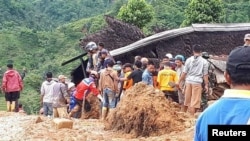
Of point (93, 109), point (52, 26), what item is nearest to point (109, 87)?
point (93, 109)

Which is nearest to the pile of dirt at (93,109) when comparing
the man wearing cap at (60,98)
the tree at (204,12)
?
the man wearing cap at (60,98)

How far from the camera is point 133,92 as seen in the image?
10.4 m

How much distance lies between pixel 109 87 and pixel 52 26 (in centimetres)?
4669

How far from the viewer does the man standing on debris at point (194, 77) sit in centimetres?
1052

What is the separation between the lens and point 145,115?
9.76 metres

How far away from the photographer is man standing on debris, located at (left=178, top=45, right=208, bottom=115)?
10.5 m

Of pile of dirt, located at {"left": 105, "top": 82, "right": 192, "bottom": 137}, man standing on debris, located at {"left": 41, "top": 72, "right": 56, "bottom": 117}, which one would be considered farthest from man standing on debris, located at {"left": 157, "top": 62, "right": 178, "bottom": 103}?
man standing on debris, located at {"left": 41, "top": 72, "right": 56, "bottom": 117}

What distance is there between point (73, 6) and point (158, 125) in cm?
5324

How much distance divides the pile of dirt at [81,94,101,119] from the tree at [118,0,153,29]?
1526 cm

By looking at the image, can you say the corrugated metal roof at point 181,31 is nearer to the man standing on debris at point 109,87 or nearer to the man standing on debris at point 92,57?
the man standing on debris at point 92,57

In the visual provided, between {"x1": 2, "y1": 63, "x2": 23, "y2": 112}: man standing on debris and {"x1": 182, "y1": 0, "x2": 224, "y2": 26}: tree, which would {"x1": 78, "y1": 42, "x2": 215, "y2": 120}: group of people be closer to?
{"x1": 2, "y1": 63, "x2": 23, "y2": 112}: man standing on debris

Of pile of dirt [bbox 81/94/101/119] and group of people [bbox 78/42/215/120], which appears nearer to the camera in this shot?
group of people [bbox 78/42/215/120]

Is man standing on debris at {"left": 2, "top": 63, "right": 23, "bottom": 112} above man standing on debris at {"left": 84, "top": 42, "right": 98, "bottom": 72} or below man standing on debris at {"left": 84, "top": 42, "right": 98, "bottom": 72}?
below

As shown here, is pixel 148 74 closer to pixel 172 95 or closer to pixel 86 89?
pixel 172 95
